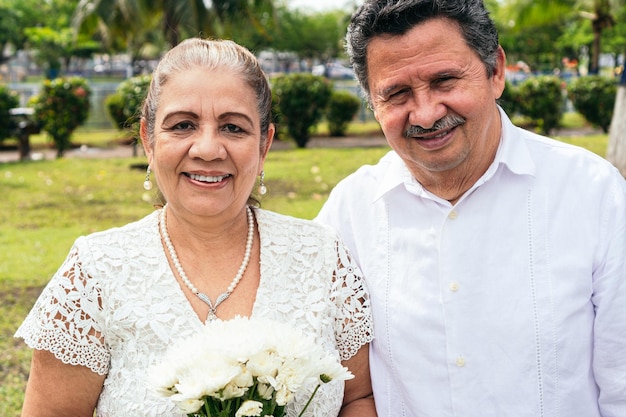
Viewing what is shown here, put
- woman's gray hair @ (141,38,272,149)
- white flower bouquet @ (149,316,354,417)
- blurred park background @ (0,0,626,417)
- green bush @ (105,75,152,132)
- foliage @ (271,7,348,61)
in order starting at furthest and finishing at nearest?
1. foliage @ (271,7,348,61)
2. blurred park background @ (0,0,626,417)
3. green bush @ (105,75,152,132)
4. woman's gray hair @ (141,38,272,149)
5. white flower bouquet @ (149,316,354,417)

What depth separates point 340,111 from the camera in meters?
20.8

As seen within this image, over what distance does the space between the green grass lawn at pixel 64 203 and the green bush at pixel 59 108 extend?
1.63m

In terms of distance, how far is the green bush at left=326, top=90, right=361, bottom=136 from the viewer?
2045 centimetres

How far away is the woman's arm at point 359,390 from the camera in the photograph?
2.88 metres

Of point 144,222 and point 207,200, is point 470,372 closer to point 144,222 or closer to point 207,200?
point 207,200

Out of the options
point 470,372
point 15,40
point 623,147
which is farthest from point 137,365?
point 15,40

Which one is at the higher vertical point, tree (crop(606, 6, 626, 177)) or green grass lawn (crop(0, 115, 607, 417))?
tree (crop(606, 6, 626, 177))

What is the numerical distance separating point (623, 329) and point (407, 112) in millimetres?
1103

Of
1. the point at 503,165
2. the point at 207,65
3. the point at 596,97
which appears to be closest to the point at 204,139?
the point at 207,65

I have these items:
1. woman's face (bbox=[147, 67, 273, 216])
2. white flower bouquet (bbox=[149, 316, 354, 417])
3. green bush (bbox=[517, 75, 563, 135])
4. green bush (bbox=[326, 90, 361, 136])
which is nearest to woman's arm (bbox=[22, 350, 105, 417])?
white flower bouquet (bbox=[149, 316, 354, 417])

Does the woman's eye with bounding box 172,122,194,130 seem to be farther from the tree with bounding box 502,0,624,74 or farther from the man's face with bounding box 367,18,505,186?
the tree with bounding box 502,0,624,74

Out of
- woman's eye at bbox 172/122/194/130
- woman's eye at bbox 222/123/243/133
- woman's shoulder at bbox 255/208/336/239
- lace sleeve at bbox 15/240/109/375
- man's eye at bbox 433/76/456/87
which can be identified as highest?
man's eye at bbox 433/76/456/87

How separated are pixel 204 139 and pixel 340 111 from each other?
18454 mm

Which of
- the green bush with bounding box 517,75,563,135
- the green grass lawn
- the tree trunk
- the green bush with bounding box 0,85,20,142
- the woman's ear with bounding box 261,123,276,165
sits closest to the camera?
the woman's ear with bounding box 261,123,276,165
